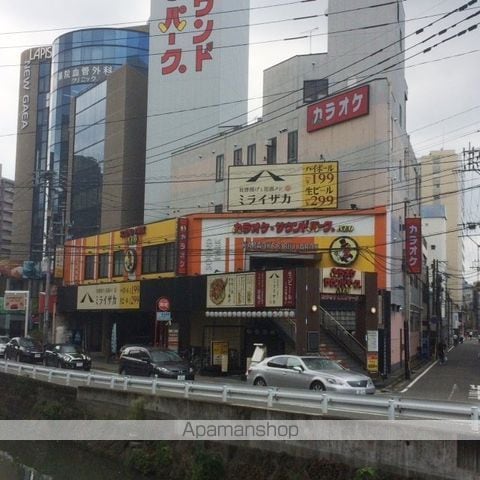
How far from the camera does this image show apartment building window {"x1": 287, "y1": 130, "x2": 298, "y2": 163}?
41.9m

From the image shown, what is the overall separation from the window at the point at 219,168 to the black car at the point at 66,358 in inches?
661

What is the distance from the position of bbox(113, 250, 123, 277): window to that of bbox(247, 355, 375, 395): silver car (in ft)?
79.2

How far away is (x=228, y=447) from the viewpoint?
15922 mm

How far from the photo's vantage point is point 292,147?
42281 mm

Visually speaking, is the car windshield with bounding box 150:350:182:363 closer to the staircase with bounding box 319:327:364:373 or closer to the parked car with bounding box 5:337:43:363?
the staircase with bounding box 319:327:364:373

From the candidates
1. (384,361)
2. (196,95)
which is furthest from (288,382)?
(196,95)

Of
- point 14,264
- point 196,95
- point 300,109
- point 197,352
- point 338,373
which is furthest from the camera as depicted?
point 14,264

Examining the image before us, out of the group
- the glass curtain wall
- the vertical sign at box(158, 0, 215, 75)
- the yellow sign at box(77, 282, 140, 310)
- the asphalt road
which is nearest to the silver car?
the asphalt road

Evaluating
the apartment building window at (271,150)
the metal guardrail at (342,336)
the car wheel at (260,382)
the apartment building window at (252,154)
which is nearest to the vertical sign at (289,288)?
the metal guardrail at (342,336)

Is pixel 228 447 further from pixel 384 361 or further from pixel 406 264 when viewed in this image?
pixel 406 264

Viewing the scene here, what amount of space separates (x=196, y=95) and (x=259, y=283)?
3106cm

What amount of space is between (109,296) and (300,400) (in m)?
29.8

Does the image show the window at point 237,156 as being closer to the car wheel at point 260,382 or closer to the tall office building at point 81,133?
the tall office building at point 81,133

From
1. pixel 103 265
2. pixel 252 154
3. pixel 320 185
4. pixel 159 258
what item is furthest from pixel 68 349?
pixel 252 154
